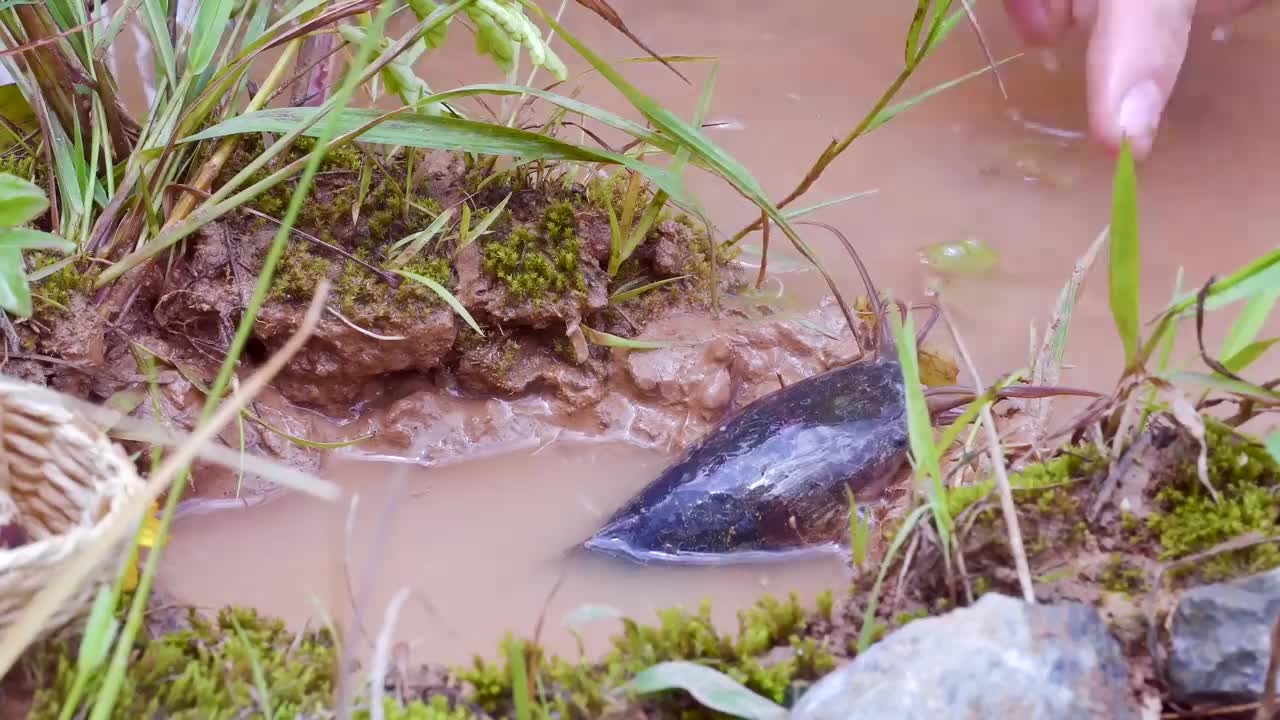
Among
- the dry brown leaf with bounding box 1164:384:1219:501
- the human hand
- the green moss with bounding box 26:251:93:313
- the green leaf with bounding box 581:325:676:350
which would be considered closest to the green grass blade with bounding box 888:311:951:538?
the dry brown leaf with bounding box 1164:384:1219:501

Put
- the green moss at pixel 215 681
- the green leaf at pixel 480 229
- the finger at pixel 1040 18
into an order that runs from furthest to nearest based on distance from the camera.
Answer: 1. the finger at pixel 1040 18
2. the green leaf at pixel 480 229
3. the green moss at pixel 215 681

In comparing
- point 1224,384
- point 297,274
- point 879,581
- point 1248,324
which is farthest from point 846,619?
point 297,274

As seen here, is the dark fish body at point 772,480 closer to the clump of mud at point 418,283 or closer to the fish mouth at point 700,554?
the fish mouth at point 700,554

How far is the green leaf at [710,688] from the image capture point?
2.90 ft

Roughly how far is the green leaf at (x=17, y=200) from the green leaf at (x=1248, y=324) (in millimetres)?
1519

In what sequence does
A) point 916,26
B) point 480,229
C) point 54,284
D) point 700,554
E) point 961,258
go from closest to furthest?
point 916,26 < point 54,284 < point 700,554 < point 480,229 < point 961,258

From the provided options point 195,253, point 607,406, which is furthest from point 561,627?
point 195,253

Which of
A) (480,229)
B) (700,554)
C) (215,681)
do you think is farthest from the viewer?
(480,229)

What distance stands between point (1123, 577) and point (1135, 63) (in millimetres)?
1416

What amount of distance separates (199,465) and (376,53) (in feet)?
2.76

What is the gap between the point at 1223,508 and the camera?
1014 mm

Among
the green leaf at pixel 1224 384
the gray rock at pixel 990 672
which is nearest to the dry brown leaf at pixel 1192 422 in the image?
the green leaf at pixel 1224 384

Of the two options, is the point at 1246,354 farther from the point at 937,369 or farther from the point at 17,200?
the point at 17,200

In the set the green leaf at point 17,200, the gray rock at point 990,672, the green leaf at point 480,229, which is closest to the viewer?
the gray rock at point 990,672
